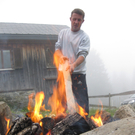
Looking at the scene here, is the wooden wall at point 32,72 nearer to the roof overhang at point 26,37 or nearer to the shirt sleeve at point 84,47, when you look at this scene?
the roof overhang at point 26,37

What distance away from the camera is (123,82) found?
248ft

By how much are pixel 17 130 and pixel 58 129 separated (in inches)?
21.6

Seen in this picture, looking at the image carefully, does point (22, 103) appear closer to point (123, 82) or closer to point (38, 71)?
point (38, 71)

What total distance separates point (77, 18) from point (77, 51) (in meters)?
0.63

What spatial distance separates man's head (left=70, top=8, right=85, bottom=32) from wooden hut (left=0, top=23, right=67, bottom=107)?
5.06 m

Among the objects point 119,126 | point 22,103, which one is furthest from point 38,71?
point 119,126

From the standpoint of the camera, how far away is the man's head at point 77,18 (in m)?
2.76

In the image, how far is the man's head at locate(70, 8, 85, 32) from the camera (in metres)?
2.76

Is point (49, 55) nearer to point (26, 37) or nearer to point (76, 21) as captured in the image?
point (26, 37)

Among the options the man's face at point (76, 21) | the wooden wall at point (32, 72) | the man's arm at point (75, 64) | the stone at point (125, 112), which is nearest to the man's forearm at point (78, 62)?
the man's arm at point (75, 64)

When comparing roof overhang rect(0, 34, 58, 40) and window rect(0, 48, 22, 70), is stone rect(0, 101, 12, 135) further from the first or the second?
window rect(0, 48, 22, 70)

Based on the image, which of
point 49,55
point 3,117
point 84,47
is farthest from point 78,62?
point 49,55

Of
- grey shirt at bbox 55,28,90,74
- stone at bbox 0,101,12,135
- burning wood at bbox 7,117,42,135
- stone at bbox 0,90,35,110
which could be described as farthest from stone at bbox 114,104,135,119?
stone at bbox 0,90,35,110

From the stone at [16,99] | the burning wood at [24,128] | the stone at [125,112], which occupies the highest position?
the burning wood at [24,128]
